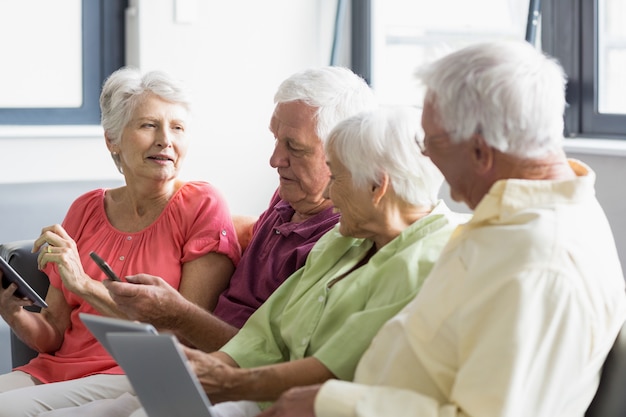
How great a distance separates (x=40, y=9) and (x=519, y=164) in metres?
3.27

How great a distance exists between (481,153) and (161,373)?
0.64 m

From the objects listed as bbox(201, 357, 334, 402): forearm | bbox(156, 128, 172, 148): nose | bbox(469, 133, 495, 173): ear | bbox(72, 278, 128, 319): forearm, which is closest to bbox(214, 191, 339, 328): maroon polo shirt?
bbox(72, 278, 128, 319): forearm

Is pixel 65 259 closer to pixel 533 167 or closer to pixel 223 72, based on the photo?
pixel 533 167

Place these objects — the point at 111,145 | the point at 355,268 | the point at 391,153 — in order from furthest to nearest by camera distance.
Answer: the point at 111,145 < the point at 355,268 < the point at 391,153

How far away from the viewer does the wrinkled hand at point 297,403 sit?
160cm

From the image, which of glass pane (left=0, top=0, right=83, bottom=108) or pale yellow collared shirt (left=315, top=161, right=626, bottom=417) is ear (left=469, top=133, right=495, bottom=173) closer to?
pale yellow collared shirt (left=315, top=161, right=626, bottom=417)

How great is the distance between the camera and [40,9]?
4.36 metres

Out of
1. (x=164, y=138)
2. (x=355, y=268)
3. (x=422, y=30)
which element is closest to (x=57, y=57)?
(x=422, y=30)

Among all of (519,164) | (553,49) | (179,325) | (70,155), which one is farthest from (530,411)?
(70,155)

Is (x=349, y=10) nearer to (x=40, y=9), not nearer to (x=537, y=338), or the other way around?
(x=40, y=9)

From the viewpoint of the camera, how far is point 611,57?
3.48m

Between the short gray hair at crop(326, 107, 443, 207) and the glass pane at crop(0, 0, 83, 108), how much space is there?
2.79 m

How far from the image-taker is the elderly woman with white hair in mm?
2482

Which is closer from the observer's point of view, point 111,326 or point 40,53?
point 111,326
